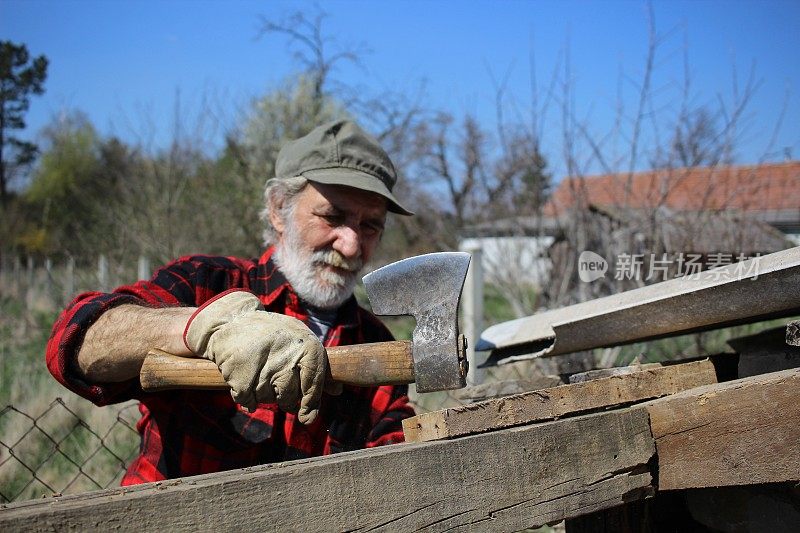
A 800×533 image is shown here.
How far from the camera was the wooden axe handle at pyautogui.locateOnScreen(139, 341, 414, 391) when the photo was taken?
154 cm

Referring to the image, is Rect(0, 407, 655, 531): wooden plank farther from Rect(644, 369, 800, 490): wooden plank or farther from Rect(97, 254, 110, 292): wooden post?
Rect(97, 254, 110, 292): wooden post

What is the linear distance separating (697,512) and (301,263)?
152cm

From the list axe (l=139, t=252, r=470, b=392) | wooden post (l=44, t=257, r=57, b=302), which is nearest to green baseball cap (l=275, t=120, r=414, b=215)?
axe (l=139, t=252, r=470, b=392)

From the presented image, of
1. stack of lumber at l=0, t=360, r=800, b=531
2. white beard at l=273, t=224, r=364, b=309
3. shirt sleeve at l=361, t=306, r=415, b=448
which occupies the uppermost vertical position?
white beard at l=273, t=224, r=364, b=309

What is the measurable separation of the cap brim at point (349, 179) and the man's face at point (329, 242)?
0.05 metres

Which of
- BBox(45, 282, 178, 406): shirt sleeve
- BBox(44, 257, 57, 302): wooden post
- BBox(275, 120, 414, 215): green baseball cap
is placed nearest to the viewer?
BBox(45, 282, 178, 406): shirt sleeve

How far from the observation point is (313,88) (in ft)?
37.7

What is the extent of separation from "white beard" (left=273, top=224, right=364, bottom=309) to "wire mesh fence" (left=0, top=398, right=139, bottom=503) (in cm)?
179

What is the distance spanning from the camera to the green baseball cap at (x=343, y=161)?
7.83ft

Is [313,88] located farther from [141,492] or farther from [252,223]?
[141,492]

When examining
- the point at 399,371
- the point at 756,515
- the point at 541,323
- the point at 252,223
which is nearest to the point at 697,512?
the point at 756,515

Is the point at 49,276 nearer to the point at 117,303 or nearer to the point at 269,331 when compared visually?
the point at 117,303

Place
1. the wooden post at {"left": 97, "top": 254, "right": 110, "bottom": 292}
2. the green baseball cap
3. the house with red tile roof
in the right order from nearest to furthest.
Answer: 1. the green baseball cap
2. the house with red tile roof
3. the wooden post at {"left": 97, "top": 254, "right": 110, "bottom": 292}

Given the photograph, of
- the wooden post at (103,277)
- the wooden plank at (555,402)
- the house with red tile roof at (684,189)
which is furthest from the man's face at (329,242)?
the wooden post at (103,277)
